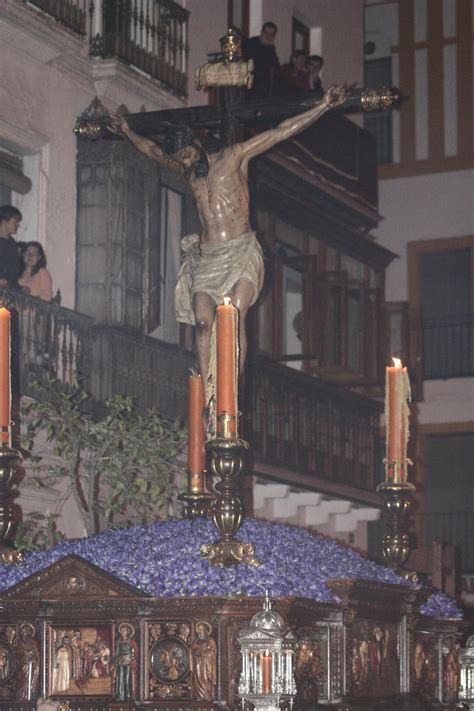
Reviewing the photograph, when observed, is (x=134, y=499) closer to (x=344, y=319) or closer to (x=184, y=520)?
(x=184, y=520)

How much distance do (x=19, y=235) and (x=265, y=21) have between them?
6664mm

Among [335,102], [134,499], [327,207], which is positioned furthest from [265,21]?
[335,102]

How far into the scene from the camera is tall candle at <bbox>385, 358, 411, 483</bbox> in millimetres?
11109

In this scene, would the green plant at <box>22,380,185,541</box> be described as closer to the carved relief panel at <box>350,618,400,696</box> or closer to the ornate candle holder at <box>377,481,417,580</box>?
the ornate candle holder at <box>377,481,417,580</box>

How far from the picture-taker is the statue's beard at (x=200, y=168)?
36.8 feet

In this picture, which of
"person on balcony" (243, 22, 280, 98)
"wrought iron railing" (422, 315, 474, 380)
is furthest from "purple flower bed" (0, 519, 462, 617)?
"wrought iron railing" (422, 315, 474, 380)

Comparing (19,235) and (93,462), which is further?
(19,235)

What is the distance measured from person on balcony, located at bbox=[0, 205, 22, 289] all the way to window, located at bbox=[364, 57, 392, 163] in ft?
41.4

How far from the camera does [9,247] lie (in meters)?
17.7

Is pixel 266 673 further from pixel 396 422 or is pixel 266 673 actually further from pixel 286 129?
pixel 286 129

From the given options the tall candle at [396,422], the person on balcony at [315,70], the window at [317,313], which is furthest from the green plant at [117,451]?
the person on balcony at [315,70]

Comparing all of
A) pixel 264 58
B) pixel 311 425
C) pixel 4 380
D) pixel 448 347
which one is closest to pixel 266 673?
pixel 4 380

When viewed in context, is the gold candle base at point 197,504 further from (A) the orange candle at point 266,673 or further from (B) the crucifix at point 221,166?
(A) the orange candle at point 266,673

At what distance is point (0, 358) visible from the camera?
385 inches
